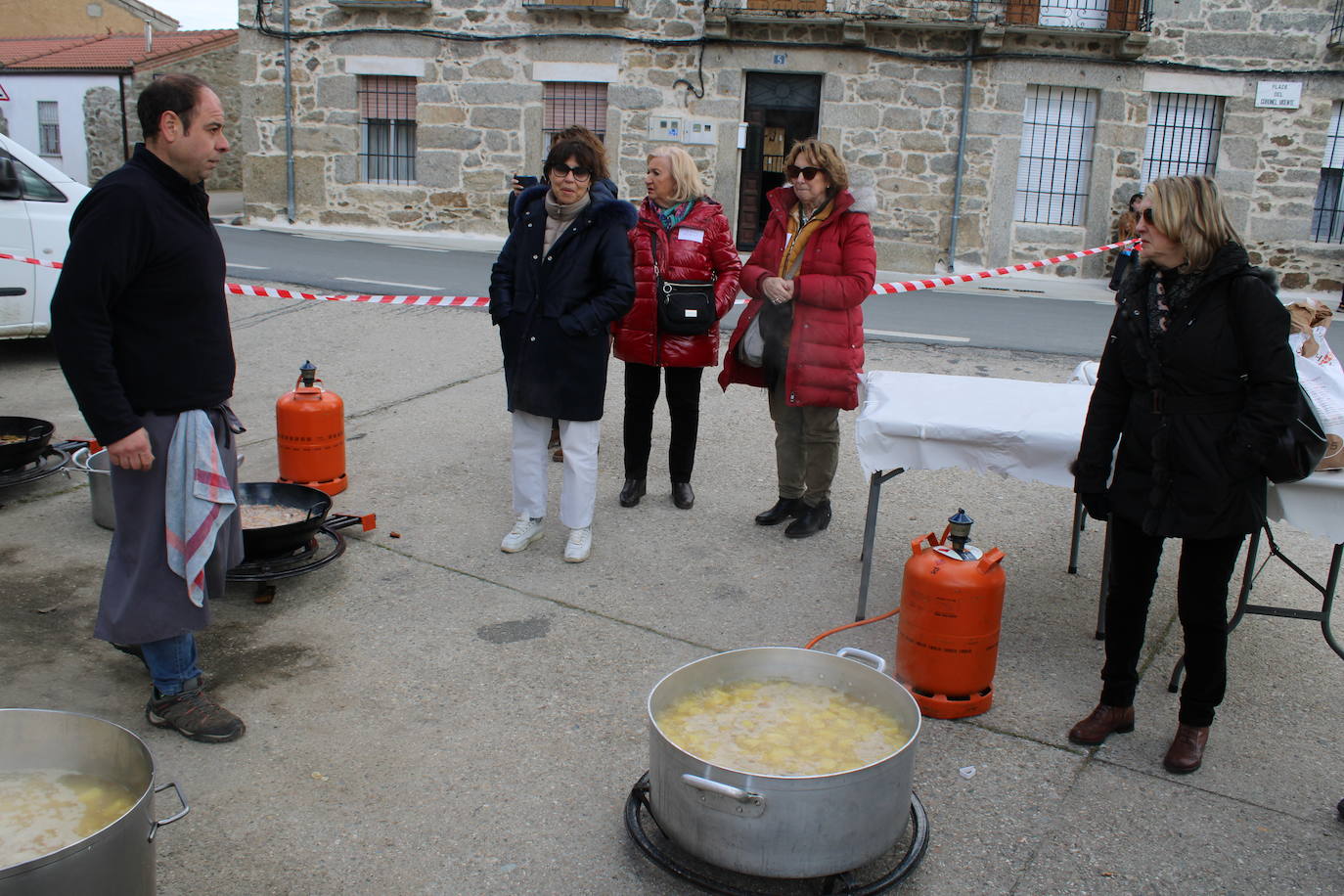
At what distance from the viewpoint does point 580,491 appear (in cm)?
483

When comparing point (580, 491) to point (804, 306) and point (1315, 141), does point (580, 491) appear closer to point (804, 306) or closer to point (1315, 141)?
point (804, 306)

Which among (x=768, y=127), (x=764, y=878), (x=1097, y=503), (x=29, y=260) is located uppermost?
(x=768, y=127)

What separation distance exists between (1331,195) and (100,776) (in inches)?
782

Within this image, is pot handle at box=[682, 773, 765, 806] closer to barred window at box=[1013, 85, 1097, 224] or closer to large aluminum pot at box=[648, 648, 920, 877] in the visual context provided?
large aluminum pot at box=[648, 648, 920, 877]

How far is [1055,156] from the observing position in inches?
706

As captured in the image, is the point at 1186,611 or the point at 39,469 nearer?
the point at 1186,611

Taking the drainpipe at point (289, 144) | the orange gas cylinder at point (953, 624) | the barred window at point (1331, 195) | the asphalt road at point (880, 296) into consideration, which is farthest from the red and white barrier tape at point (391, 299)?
the barred window at point (1331, 195)

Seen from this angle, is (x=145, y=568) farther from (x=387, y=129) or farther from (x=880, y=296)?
(x=387, y=129)

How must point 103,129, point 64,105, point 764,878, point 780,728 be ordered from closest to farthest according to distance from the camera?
point 764,878 → point 780,728 → point 103,129 → point 64,105

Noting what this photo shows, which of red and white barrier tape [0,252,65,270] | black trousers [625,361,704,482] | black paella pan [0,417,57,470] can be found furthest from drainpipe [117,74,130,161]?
black trousers [625,361,704,482]

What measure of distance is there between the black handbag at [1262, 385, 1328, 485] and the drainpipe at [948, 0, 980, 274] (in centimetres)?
1521

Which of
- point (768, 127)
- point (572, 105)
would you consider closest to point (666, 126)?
Result: point (768, 127)

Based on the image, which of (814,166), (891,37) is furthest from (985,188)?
(814,166)

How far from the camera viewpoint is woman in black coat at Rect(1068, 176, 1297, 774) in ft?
10.1
